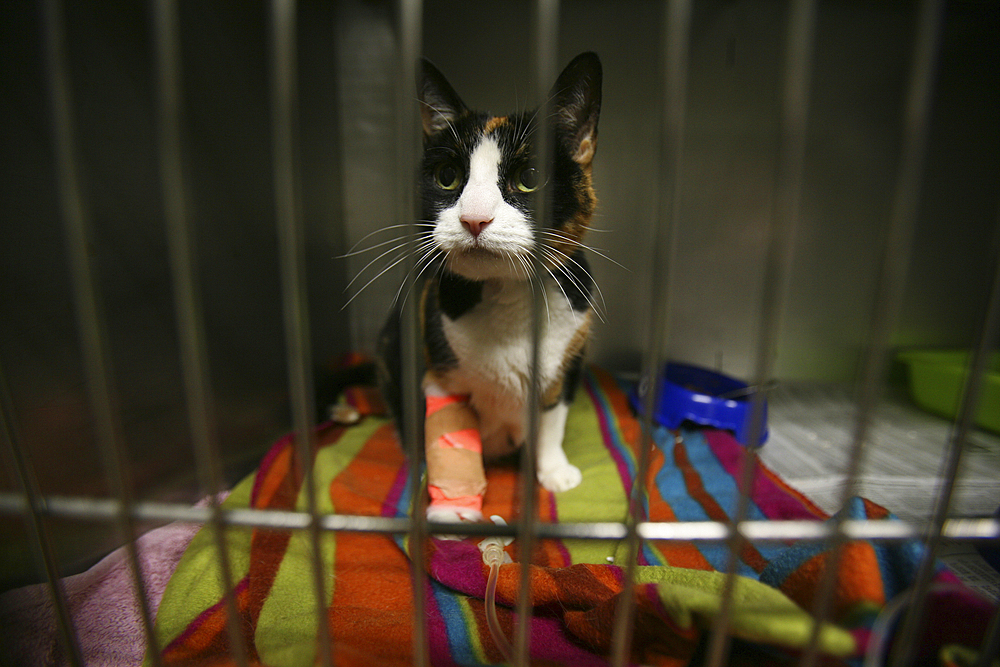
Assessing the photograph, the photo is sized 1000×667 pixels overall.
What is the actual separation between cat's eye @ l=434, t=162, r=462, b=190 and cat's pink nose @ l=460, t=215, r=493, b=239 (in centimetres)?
13

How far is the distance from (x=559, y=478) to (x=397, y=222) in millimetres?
722

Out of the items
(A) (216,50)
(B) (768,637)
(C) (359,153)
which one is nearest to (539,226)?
(B) (768,637)

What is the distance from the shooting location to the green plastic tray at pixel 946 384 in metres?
1.02

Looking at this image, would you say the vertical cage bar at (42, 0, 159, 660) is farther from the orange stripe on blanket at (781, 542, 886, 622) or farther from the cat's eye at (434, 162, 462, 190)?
the orange stripe on blanket at (781, 542, 886, 622)

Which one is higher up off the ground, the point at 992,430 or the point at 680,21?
the point at 680,21

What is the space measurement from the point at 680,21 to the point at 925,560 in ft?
1.45

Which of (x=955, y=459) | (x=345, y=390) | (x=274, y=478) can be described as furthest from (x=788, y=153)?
(x=345, y=390)

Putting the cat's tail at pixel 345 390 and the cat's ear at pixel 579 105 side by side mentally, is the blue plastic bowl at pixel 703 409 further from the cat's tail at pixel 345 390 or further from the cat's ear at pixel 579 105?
the cat's tail at pixel 345 390

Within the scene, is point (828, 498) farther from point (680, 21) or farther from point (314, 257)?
point (314, 257)

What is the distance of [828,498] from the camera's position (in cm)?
81

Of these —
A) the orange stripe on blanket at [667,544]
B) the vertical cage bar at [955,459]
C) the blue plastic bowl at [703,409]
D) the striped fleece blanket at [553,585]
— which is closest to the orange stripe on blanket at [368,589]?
the striped fleece blanket at [553,585]

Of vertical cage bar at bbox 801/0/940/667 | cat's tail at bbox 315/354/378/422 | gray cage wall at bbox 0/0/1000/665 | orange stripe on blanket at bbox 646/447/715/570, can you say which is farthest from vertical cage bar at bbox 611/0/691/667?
cat's tail at bbox 315/354/378/422

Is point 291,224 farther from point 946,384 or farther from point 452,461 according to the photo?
point 946,384

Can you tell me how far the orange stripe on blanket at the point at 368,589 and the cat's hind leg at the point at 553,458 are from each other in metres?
0.30
